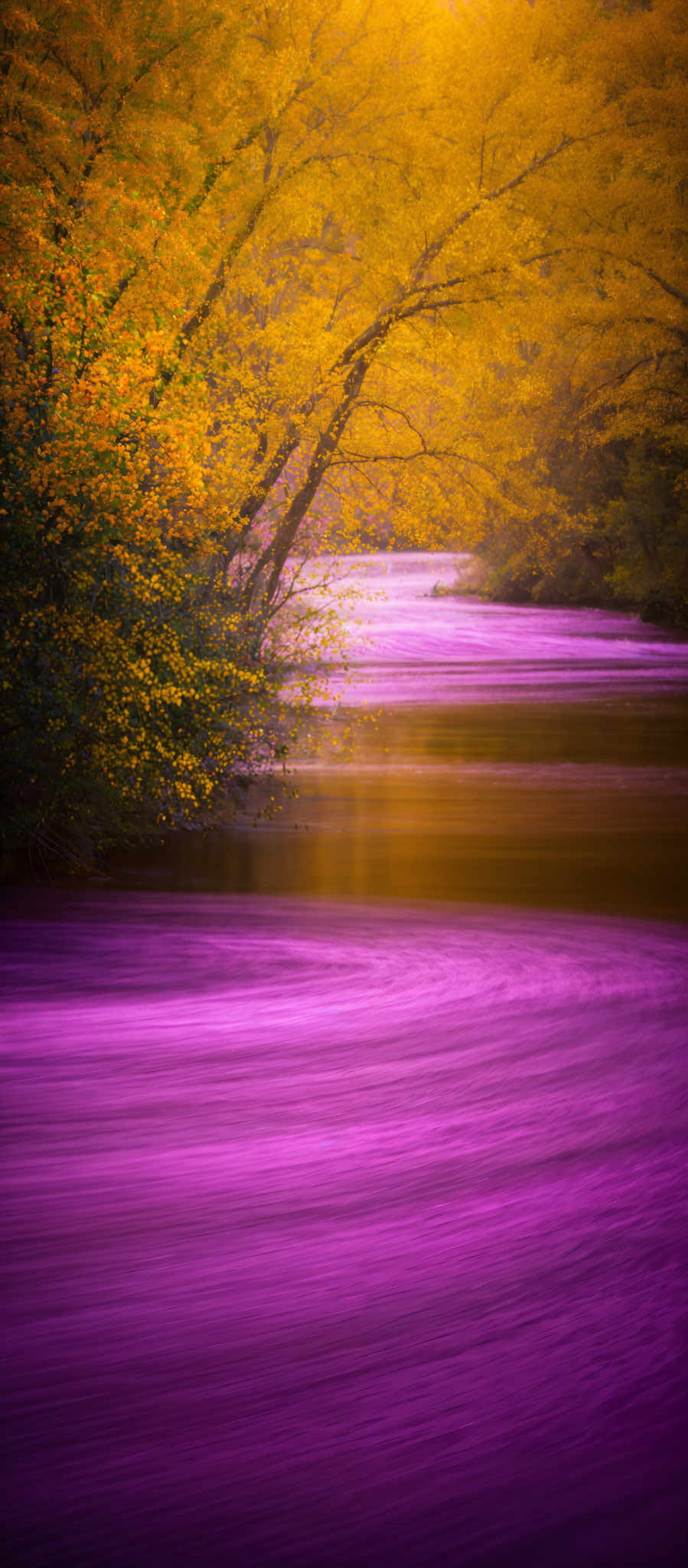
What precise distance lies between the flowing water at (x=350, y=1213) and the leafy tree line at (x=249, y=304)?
191cm

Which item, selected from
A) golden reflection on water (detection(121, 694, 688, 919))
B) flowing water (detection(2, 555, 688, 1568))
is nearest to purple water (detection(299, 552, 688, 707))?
golden reflection on water (detection(121, 694, 688, 919))

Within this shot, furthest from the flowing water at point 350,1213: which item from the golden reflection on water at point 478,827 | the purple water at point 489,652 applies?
the purple water at point 489,652

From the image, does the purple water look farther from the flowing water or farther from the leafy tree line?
the flowing water

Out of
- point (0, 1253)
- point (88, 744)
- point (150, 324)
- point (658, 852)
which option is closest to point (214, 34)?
point (150, 324)

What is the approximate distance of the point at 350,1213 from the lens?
6129 mm

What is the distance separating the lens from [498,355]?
2189cm

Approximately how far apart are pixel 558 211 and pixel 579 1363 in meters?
20.1

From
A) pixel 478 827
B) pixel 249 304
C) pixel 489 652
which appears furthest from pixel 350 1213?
pixel 489 652

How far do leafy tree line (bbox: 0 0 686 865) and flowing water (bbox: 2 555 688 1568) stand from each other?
191 centimetres

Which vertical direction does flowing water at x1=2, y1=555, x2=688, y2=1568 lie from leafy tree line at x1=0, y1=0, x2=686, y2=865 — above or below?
below

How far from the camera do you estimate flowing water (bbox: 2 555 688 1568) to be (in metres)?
4.07

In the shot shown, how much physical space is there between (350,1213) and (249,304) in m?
16.7

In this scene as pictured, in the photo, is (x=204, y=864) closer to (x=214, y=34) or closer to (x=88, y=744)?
(x=88, y=744)

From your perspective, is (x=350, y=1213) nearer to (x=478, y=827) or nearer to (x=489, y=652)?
(x=478, y=827)
